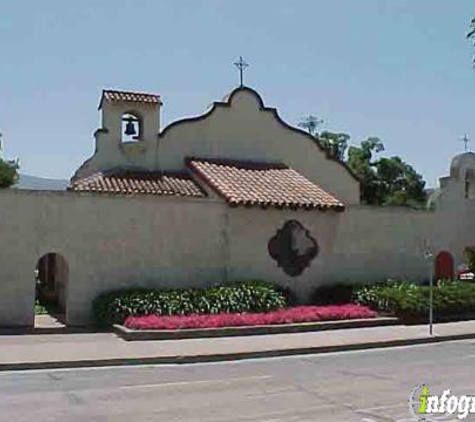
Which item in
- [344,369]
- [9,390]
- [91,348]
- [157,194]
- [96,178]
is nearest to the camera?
[9,390]

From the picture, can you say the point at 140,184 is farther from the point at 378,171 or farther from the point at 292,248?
the point at 378,171

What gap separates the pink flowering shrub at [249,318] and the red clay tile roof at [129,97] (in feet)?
28.9

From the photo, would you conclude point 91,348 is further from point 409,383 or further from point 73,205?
point 409,383

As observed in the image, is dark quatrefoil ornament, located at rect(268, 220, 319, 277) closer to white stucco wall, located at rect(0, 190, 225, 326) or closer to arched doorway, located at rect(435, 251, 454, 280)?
white stucco wall, located at rect(0, 190, 225, 326)

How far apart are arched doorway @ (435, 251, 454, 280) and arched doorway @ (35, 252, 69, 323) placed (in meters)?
15.3

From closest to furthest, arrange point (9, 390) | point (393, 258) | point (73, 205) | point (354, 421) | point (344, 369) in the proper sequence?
point (354, 421)
point (9, 390)
point (344, 369)
point (73, 205)
point (393, 258)

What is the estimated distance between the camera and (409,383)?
1228 centimetres

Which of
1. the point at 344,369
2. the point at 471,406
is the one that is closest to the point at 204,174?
the point at 344,369

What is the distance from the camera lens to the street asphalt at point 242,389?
9.68 metres

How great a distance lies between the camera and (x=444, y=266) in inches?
1253

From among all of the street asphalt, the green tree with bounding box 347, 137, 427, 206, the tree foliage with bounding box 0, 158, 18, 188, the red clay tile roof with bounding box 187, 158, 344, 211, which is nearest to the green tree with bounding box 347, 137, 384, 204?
the green tree with bounding box 347, 137, 427, 206

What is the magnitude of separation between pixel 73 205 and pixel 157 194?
295 centimetres

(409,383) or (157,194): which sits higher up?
(157,194)

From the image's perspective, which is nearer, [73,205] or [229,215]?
[73,205]
